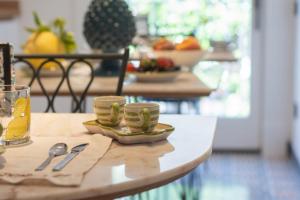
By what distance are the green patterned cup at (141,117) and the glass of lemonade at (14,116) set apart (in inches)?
8.0

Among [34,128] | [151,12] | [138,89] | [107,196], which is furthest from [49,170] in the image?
[151,12]

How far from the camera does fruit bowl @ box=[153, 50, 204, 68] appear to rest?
2.49 m

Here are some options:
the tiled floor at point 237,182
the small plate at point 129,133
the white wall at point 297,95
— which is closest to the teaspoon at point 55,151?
the small plate at point 129,133

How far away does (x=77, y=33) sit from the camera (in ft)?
13.5

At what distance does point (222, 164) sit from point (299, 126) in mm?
546

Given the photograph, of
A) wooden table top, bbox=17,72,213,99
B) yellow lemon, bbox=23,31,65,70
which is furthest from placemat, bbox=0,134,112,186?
yellow lemon, bbox=23,31,65,70

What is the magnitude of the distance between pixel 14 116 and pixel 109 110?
7.7 inches

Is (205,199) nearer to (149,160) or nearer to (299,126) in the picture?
(299,126)

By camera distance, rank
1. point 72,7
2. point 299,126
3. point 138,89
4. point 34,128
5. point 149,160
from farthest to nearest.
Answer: point 72,7 < point 299,126 < point 138,89 < point 34,128 < point 149,160

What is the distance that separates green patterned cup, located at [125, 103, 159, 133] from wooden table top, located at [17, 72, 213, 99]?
2.95 ft

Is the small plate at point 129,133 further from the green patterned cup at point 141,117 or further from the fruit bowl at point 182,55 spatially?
the fruit bowl at point 182,55

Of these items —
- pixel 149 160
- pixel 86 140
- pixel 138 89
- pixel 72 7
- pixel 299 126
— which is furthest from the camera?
pixel 72 7

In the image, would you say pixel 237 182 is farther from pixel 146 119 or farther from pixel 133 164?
pixel 133 164

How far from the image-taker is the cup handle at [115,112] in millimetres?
1191
